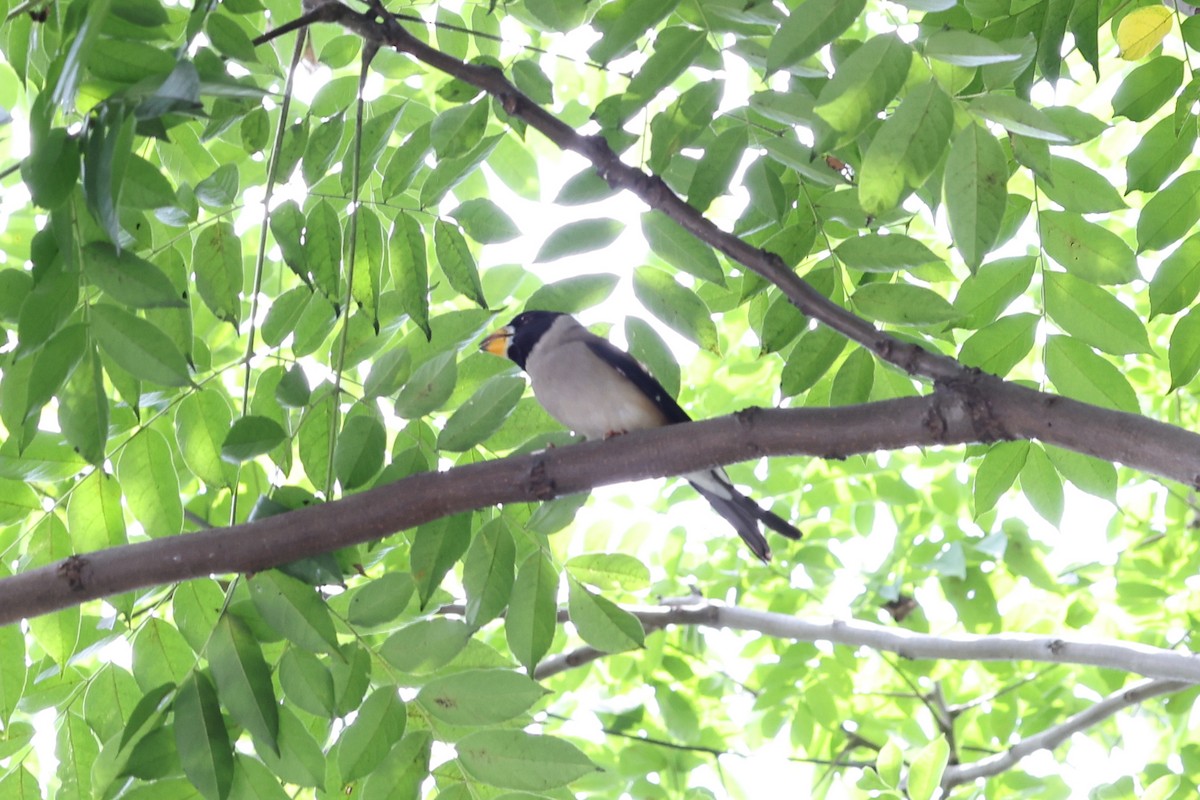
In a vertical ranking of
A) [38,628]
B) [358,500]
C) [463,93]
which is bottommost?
[38,628]

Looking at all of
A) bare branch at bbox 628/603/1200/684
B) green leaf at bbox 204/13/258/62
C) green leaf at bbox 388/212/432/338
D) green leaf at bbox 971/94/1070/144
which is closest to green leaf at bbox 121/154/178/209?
green leaf at bbox 204/13/258/62

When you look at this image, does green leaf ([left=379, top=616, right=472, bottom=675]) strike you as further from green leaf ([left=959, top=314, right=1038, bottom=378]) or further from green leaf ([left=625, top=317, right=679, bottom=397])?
green leaf ([left=959, top=314, right=1038, bottom=378])

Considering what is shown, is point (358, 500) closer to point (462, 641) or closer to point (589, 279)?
point (462, 641)

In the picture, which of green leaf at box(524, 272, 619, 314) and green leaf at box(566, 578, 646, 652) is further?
green leaf at box(524, 272, 619, 314)

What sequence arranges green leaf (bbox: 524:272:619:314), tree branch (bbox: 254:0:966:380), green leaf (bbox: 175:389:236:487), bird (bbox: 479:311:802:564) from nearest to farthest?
1. tree branch (bbox: 254:0:966:380)
2. green leaf (bbox: 175:389:236:487)
3. green leaf (bbox: 524:272:619:314)
4. bird (bbox: 479:311:802:564)

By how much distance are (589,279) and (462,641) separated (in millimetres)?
1076

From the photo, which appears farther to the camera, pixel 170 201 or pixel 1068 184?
pixel 1068 184

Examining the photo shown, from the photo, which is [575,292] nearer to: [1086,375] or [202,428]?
[202,428]

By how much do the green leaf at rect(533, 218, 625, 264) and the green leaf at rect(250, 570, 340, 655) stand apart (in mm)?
1095

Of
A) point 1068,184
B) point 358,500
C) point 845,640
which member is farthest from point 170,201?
point 845,640

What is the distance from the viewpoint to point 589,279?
313 centimetres

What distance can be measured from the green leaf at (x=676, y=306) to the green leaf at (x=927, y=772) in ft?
5.64

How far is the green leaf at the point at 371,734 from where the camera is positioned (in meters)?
2.59

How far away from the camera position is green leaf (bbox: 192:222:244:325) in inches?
113
